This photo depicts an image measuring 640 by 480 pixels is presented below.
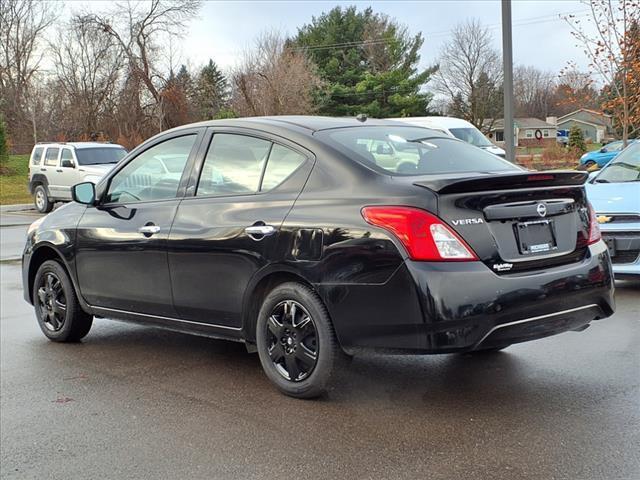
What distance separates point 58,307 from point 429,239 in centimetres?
362

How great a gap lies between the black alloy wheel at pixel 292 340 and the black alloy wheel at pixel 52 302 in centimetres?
240

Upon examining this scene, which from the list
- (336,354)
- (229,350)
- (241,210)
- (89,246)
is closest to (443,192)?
(336,354)

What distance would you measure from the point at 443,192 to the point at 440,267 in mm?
406

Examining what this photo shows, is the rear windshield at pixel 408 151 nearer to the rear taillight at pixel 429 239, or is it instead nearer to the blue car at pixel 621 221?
the rear taillight at pixel 429 239

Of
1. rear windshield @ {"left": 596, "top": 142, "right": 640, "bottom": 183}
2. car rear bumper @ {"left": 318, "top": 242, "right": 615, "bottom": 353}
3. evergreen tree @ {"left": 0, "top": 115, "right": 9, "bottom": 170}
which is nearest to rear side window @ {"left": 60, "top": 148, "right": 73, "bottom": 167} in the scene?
evergreen tree @ {"left": 0, "top": 115, "right": 9, "bottom": 170}

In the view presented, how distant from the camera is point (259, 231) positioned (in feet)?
14.7

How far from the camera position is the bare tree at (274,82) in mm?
43062

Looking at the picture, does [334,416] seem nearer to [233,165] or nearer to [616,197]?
[233,165]

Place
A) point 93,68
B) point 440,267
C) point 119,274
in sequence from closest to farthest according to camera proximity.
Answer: point 440,267
point 119,274
point 93,68

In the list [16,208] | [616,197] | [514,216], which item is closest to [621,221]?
[616,197]

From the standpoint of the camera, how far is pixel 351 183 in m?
4.22

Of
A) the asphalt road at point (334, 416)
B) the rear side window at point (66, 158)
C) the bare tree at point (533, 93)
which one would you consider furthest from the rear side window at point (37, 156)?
the bare tree at point (533, 93)

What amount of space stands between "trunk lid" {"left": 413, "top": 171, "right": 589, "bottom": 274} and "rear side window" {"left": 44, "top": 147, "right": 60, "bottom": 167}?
66.4 ft

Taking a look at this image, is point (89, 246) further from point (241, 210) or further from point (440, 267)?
point (440, 267)
